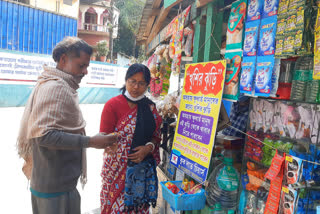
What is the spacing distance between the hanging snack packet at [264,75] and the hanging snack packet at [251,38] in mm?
102

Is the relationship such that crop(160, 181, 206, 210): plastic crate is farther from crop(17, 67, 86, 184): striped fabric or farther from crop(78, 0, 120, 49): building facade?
crop(78, 0, 120, 49): building facade

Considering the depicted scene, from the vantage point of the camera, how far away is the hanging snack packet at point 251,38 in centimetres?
173

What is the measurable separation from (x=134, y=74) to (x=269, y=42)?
3.69 feet

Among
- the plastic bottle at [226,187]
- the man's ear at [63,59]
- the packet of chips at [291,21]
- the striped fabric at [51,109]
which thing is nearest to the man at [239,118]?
the plastic bottle at [226,187]

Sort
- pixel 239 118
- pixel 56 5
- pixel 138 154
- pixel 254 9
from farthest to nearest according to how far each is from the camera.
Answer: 1. pixel 56 5
2. pixel 239 118
3. pixel 138 154
4. pixel 254 9

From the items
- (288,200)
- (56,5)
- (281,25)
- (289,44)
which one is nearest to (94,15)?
(56,5)

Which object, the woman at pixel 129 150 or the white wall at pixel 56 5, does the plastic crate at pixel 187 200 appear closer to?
the woman at pixel 129 150

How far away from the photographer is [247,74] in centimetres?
179

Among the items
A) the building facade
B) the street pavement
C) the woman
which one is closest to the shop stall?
the woman

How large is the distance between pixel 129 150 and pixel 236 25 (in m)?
1.36

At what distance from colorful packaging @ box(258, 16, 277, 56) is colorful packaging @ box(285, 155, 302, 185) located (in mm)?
667

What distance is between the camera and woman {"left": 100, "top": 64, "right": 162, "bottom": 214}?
2.20 metres

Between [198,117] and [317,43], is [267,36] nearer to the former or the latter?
[317,43]

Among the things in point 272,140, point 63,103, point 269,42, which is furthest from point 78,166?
point 269,42
